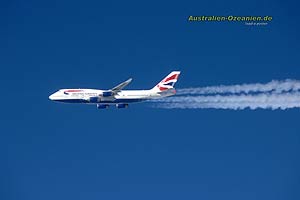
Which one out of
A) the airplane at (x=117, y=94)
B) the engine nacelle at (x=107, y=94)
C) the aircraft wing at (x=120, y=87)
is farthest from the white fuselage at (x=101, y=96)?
the aircraft wing at (x=120, y=87)

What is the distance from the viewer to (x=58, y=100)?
73.9m

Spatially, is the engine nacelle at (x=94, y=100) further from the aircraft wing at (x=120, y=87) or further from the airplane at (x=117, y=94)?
the aircraft wing at (x=120, y=87)

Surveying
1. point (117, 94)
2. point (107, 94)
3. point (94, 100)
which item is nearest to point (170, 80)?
point (117, 94)

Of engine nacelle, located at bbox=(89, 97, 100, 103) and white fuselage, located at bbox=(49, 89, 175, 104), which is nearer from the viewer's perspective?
white fuselage, located at bbox=(49, 89, 175, 104)

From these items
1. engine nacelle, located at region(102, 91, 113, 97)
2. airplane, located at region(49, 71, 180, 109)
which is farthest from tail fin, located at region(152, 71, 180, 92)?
engine nacelle, located at region(102, 91, 113, 97)

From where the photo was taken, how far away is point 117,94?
7294 centimetres

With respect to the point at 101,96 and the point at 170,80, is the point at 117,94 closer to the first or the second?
the point at 101,96

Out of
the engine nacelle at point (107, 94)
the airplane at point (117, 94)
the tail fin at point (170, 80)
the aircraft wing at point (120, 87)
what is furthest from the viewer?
the tail fin at point (170, 80)

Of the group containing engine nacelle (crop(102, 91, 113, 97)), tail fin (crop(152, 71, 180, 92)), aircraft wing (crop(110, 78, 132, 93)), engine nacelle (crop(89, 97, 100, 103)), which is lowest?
engine nacelle (crop(89, 97, 100, 103))

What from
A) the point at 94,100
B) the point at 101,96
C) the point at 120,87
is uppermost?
the point at 120,87

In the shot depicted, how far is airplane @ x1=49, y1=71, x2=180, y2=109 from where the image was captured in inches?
2837

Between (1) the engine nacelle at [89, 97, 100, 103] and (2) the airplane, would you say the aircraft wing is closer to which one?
(2) the airplane

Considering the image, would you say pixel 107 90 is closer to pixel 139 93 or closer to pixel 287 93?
pixel 139 93

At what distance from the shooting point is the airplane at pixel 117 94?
72062 millimetres
